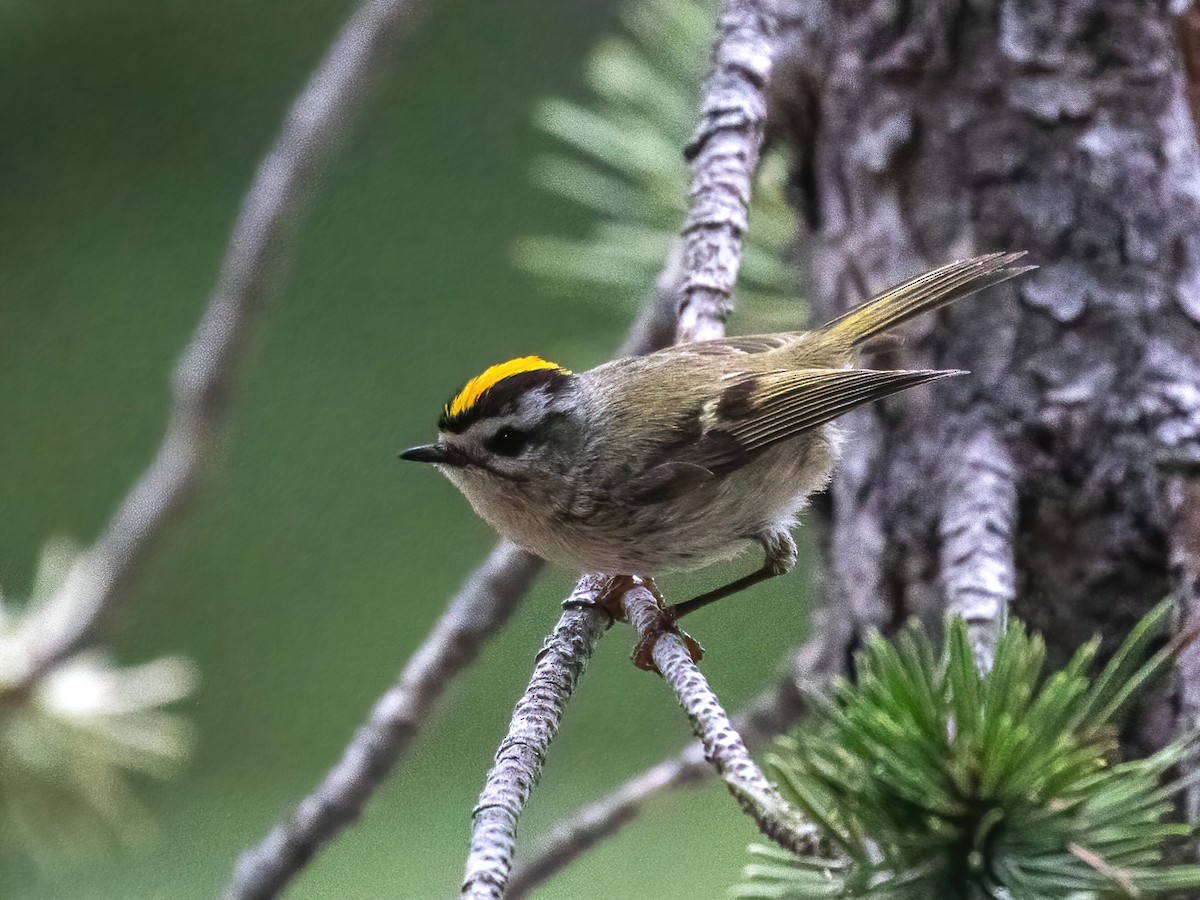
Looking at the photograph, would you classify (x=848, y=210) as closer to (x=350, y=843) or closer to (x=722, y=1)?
(x=722, y=1)

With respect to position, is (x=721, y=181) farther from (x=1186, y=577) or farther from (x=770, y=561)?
(x=1186, y=577)

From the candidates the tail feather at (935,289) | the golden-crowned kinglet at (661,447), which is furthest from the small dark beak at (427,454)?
the tail feather at (935,289)

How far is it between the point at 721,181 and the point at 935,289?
232mm

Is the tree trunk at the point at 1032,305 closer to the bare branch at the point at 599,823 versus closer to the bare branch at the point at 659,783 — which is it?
the bare branch at the point at 659,783

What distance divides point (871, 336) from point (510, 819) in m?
0.74

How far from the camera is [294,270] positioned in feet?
8.50

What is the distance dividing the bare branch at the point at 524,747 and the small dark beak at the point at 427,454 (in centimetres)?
21

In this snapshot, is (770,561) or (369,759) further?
(770,561)

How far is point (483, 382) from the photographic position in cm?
113

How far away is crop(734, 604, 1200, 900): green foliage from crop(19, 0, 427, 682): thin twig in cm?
78

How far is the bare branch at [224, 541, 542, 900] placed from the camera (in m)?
1.10

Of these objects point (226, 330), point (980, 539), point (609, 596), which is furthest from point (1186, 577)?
point (226, 330)

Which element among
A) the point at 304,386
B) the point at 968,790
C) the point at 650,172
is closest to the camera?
the point at 968,790

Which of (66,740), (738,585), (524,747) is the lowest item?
(524,747)
